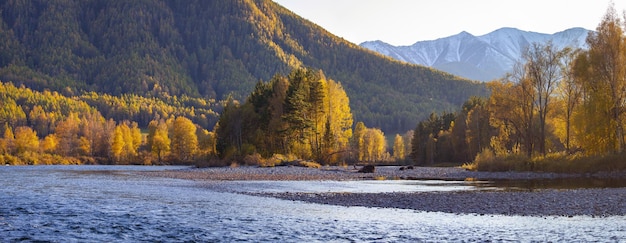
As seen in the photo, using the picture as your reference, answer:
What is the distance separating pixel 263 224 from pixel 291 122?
190 ft

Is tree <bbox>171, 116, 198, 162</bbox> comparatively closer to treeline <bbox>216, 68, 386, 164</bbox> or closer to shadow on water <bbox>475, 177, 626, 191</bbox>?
treeline <bbox>216, 68, 386, 164</bbox>

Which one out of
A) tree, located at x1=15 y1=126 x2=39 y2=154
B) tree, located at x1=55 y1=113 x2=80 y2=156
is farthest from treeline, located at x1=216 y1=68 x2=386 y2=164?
tree, located at x1=55 y1=113 x2=80 y2=156

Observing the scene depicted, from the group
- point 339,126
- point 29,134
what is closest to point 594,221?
point 339,126

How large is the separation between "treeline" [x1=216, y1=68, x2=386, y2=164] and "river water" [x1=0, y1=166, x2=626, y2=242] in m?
49.5

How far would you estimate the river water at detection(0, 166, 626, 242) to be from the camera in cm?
1645

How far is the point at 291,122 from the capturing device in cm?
7700

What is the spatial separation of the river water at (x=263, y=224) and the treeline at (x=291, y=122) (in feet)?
162

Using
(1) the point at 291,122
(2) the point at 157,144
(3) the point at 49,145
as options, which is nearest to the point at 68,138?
(3) the point at 49,145

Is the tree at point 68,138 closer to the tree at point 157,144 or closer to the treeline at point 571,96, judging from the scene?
the tree at point 157,144

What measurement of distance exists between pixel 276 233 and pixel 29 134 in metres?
174

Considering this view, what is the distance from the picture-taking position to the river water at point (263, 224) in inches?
648

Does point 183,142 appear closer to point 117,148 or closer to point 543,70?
point 117,148

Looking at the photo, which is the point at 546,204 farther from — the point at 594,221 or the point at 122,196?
the point at 122,196

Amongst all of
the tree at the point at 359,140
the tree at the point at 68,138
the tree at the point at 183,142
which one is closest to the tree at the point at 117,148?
the tree at the point at 68,138
